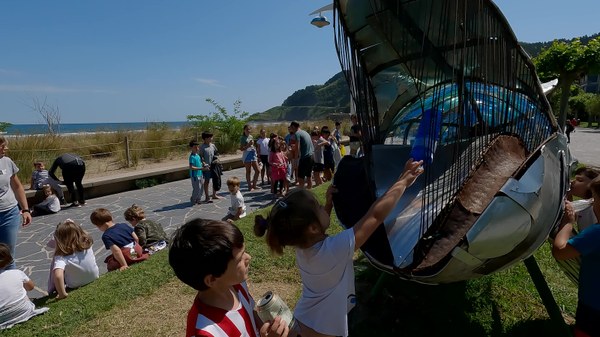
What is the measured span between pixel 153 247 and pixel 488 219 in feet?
15.9

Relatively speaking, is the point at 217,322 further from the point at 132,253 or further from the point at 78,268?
the point at 132,253

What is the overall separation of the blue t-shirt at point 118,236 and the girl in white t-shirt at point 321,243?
3.48 metres

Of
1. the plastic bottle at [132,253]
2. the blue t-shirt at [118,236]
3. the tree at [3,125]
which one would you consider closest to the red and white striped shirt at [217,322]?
the blue t-shirt at [118,236]

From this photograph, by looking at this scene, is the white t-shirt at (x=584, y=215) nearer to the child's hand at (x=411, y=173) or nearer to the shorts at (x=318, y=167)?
the child's hand at (x=411, y=173)

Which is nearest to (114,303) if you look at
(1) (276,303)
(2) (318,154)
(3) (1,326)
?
(3) (1,326)

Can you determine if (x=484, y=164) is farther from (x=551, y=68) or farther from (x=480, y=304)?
(x=551, y=68)

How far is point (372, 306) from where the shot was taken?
347 centimetres

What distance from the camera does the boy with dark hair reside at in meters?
1.48

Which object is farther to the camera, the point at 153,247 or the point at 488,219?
the point at 153,247

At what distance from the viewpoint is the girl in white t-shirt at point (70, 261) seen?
14.1ft

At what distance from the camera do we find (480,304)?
3484mm

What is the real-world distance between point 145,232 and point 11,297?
2.02m

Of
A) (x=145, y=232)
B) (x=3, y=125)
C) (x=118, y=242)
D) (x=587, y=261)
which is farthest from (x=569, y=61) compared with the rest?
(x=3, y=125)

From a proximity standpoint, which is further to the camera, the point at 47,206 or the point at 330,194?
the point at 47,206
